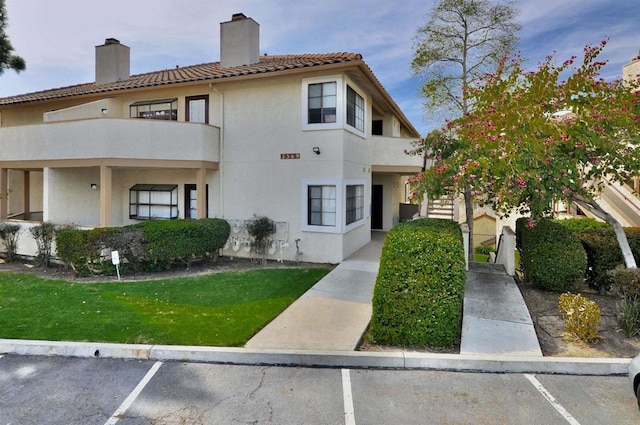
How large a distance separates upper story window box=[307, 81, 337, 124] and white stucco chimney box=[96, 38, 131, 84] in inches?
460

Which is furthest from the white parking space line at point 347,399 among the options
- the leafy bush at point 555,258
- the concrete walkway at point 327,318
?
the leafy bush at point 555,258

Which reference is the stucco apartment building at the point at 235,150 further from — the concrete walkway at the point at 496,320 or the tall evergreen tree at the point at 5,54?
the concrete walkway at the point at 496,320

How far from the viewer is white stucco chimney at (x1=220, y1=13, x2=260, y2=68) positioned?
589 inches

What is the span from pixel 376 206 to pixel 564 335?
523 inches

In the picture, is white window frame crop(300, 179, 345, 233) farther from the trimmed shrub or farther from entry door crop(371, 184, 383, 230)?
entry door crop(371, 184, 383, 230)

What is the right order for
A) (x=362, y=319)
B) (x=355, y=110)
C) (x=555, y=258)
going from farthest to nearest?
1. (x=355, y=110)
2. (x=555, y=258)
3. (x=362, y=319)

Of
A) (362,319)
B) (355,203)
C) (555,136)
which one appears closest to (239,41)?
(355,203)

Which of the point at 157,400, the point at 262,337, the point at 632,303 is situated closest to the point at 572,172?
the point at 632,303

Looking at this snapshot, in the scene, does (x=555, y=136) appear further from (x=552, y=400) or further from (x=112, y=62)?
(x=112, y=62)

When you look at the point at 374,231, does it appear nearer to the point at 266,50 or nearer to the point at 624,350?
the point at 266,50

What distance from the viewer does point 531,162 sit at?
7.46 meters

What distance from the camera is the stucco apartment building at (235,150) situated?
12289 millimetres

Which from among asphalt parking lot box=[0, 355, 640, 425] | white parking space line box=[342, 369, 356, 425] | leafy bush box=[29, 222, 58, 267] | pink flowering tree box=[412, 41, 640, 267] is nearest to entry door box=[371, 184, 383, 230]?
pink flowering tree box=[412, 41, 640, 267]

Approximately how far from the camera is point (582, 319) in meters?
6.04
